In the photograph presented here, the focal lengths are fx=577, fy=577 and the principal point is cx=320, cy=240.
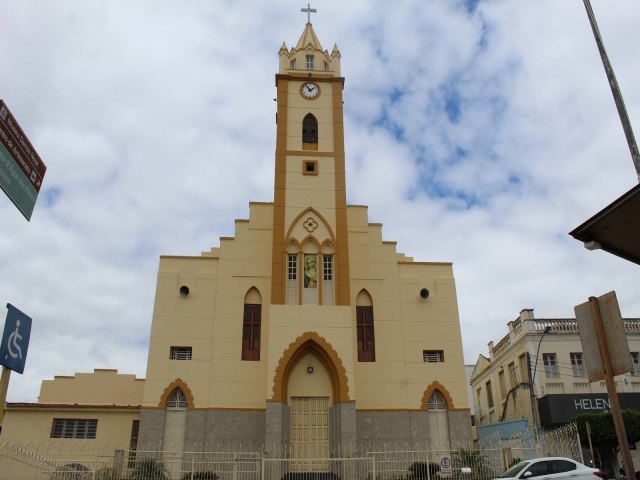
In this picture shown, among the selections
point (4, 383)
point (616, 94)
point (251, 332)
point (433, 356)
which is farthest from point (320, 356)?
point (4, 383)

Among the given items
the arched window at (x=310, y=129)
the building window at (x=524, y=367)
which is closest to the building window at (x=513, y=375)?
the building window at (x=524, y=367)

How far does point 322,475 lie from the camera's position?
20.7 meters

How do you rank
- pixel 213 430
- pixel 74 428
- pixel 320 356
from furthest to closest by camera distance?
pixel 74 428 < pixel 320 356 < pixel 213 430

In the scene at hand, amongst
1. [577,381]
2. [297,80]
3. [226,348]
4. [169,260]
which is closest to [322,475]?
[226,348]

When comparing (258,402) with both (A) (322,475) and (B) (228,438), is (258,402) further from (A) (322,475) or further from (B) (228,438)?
(A) (322,475)

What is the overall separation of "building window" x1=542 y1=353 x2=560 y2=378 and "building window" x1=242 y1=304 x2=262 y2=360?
50.1 feet

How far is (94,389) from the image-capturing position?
88.2ft

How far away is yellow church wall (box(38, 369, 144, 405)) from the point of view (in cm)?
2652

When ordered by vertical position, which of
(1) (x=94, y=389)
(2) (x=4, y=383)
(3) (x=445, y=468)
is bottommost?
(3) (x=445, y=468)

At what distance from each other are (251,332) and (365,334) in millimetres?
4943

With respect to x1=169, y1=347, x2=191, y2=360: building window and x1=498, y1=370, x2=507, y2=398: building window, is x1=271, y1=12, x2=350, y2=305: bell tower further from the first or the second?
x1=498, y1=370, x2=507, y2=398: building window

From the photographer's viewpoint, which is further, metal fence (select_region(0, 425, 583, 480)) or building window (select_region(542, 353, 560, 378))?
building window (select_region(542, 353, 560, 378))

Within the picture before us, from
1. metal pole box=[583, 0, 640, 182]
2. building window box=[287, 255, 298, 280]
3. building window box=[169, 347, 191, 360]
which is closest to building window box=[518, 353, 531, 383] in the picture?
building window box=[287, 255, 298, 280]

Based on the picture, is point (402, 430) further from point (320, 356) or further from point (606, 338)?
point (606, 338)
